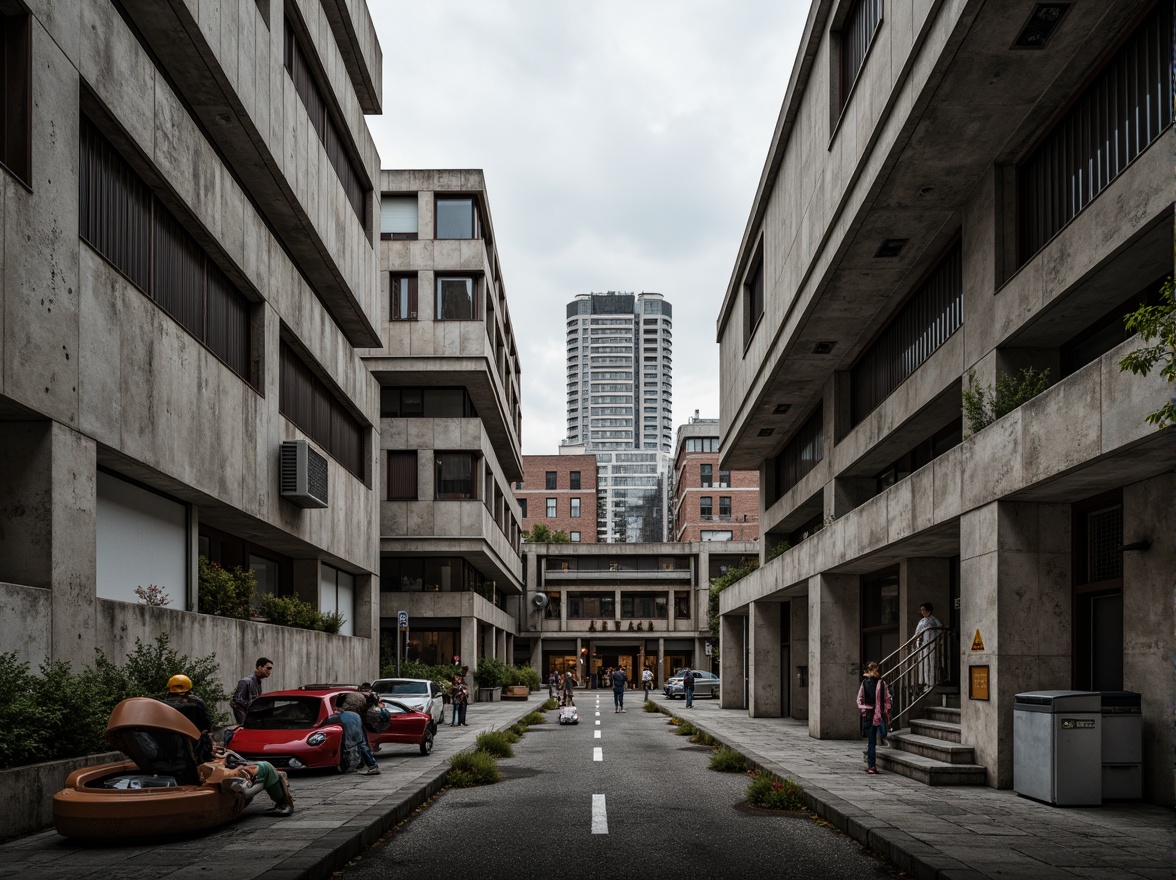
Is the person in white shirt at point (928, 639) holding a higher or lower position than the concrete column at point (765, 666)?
higher

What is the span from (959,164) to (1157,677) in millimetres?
7470

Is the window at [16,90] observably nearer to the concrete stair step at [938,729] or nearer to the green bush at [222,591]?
the green bush at [222,591]

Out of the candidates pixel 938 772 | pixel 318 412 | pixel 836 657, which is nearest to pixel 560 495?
pixel 318 412

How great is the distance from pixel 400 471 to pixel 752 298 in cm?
1924

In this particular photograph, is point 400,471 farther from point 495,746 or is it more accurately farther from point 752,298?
point 495,746

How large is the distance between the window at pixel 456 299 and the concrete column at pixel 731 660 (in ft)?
52.7

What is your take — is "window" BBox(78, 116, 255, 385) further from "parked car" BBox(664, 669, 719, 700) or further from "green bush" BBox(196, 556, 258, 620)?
"parked car" BBox(664, 669, 719, 700)

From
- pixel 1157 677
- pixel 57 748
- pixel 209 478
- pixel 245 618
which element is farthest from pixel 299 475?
pixel 1157 677

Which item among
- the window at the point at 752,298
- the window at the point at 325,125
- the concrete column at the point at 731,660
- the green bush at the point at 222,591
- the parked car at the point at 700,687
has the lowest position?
the parked car at the point at 700,687

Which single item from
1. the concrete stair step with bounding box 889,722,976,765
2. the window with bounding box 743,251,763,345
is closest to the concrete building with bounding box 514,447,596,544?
the window with bounding box 743,251,763,345

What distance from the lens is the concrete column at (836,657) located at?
25.7 meters

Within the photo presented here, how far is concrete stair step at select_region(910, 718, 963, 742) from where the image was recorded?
55.8 feet

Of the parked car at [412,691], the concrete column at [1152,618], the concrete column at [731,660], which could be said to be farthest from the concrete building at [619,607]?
the concrete column at [1152,618]

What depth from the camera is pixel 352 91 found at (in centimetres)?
3161
